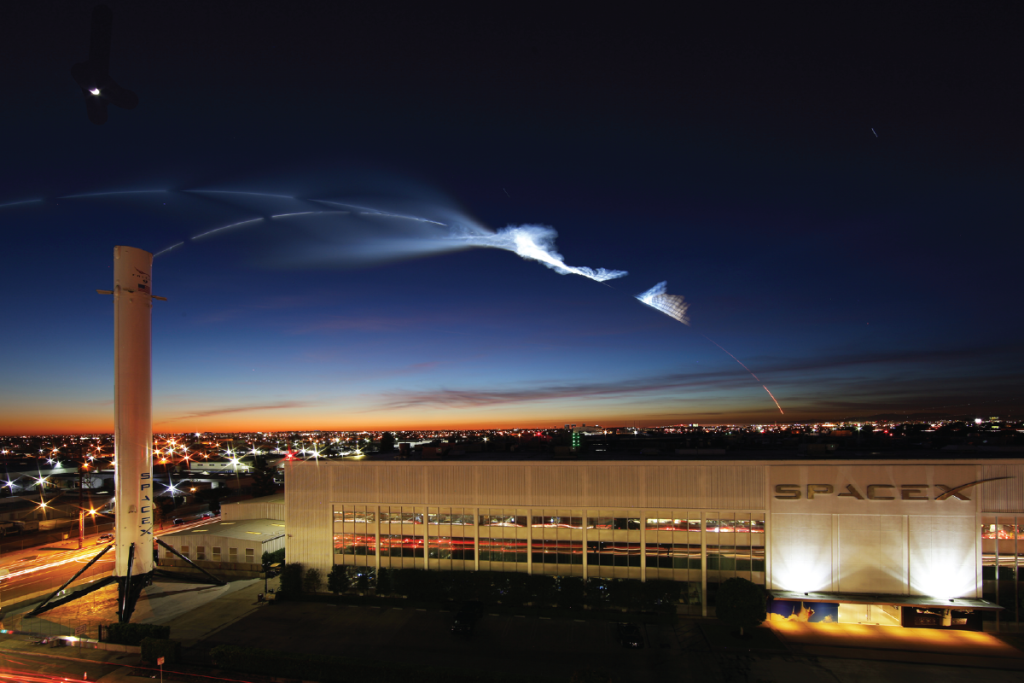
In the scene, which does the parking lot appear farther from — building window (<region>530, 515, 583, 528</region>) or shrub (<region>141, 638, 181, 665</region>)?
building window (<region>530, 515, 583, 528</region>)

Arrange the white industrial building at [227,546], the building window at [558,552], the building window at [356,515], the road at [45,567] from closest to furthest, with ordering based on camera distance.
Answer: the building window at [558,552], the building window at [356,515], the road at [45,567], the white industrial building at [227,546]

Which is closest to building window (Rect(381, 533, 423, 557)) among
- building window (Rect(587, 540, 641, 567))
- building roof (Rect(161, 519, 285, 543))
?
building window (Rect(587, 540, 641, 567))

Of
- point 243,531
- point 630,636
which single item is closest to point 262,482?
point 243,531

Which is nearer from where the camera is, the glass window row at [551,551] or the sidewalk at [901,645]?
the sidewalk at [901,645]

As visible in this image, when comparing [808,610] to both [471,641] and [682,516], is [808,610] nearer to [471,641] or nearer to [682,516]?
[682,516]

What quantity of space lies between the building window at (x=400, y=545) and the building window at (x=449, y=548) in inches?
31.4

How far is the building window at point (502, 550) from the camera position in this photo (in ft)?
112

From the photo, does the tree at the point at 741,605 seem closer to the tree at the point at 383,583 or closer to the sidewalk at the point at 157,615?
the tree at the point at 383,583

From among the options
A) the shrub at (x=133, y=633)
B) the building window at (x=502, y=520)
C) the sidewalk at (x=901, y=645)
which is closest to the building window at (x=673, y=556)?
the sidewalk at (x=901, y=645)

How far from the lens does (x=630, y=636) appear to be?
27062 millimetres

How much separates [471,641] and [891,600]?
2354cm

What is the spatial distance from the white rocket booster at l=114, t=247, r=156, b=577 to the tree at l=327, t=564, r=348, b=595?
10.6 m

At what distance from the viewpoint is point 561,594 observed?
105 feet

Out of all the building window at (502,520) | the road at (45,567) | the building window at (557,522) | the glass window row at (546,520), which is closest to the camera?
the glass window row at (546,520)
